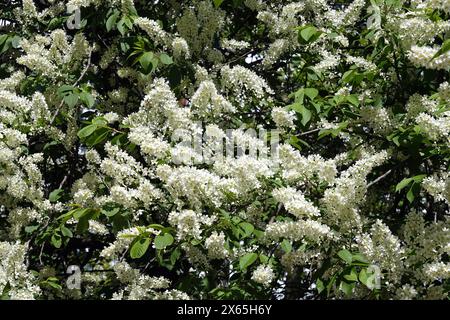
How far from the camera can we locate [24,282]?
12.2ft

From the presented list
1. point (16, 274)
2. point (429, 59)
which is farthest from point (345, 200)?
point (16, 274)

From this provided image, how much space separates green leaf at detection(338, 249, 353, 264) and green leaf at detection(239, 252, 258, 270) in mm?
390

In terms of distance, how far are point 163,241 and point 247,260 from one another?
1.30ft

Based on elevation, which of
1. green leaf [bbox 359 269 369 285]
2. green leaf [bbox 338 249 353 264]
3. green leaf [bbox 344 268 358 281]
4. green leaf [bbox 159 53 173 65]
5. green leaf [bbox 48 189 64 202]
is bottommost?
green leaf [bbox 48 189 64 202]

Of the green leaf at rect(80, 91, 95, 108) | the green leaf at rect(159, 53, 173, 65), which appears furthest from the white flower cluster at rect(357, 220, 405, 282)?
the green leaf at rect(80, 91, 95, 108)

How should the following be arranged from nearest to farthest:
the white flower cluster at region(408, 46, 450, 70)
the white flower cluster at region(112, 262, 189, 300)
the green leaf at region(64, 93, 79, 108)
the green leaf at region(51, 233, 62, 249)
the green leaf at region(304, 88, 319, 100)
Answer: the white flower cluster at region(408, 46, 450, 70), the white flower cluster at region(112, 262, 189, 300), the green leaf at region(304, 88, 319, 100), the green leaf at region(51, 233, 62, 249), the green leaf at region(64, 93, 79, 108)

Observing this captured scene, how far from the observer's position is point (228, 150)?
3594mm

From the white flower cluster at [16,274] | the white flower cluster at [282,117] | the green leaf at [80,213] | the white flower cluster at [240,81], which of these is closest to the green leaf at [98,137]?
the green leaf at [80,213]

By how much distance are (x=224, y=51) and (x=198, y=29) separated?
17.0 inches

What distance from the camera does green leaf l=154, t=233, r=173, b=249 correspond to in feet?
10.3

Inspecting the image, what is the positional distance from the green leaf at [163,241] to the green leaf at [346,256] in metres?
0.77

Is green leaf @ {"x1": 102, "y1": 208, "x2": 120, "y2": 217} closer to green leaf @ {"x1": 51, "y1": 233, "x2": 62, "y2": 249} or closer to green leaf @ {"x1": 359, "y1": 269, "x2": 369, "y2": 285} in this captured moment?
green leaf @ {"x1": 51, "y1": 233, "x2": 62, "y2": 249}

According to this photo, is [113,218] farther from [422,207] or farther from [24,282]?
[422,207]

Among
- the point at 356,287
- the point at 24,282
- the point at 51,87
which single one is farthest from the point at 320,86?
the point at 24,282
